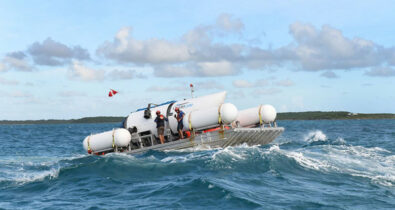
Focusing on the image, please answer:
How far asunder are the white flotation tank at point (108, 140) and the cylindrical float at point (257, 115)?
6.18 m

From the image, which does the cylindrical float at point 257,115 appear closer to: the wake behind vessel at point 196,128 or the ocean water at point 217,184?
the wake behind vessel at point 196,128

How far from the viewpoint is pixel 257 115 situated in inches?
835

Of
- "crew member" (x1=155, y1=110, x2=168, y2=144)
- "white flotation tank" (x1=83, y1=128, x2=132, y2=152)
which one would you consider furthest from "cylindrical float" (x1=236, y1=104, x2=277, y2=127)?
"white flotation tank" (x1=83, y1=128, x2=132, y2=152)

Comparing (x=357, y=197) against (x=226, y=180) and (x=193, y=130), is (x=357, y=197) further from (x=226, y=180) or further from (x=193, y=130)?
(x=193, y=130)

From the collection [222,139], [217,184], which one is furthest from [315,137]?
[217,184]

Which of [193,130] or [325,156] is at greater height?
[193,130]

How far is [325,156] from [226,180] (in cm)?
738

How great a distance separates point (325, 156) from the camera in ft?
57.3

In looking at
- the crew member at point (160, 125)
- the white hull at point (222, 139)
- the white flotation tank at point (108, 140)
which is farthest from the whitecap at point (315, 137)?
the white flotation tank at point (108, 140)

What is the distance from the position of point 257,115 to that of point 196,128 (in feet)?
11.3

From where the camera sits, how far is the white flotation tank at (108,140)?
2125 cm

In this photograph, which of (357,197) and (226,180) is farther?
(226,180)

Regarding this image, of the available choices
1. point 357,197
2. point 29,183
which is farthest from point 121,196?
point 357,197

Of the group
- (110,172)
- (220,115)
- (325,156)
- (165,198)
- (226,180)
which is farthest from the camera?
(220,115)
